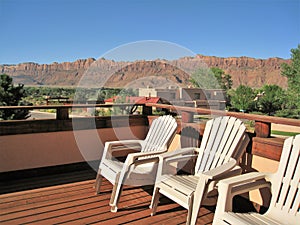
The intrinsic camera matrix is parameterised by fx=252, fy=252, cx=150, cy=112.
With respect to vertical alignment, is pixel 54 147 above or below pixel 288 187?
below

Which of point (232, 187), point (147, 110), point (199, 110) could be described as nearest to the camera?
point (232, 187)

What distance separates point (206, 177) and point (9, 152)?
248 centimetres

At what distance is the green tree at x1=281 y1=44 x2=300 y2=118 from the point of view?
23.1 meters

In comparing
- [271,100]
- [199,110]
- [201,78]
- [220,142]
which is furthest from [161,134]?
[271,100]

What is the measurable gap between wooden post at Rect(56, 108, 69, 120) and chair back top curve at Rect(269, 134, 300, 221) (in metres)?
2.69

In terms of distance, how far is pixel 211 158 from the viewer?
7.72ft

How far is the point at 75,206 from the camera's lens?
2357 mm

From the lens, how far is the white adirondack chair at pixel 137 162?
2350mm

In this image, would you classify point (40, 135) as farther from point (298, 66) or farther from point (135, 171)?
point (298, 66)

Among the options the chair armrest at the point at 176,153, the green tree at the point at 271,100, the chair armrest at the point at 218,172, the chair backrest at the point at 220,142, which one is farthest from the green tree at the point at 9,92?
the green tree at the point at 271,100

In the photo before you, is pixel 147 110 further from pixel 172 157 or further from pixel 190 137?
pixel 172 157

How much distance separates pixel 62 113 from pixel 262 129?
2.52 metres

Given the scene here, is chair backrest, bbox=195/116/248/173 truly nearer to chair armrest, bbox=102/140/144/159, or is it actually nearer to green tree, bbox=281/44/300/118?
chair armrest, bbox=102/140/144/159

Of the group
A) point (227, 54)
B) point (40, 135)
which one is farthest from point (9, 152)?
point (227, 54)
